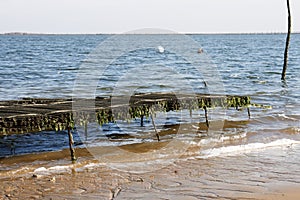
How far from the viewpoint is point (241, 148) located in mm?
11789

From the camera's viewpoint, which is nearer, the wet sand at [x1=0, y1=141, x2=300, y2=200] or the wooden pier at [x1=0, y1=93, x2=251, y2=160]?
the wet sand at [x1=0, y1=141, x2=300, y2=200]

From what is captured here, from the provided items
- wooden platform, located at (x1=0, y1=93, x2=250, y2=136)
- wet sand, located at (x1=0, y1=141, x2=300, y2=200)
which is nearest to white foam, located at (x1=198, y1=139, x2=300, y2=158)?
wet sand, located at (x1=0, y1=141, x2=300, y2=200)

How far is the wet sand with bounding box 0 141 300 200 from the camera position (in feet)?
26.0

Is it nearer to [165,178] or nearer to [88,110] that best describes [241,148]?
[165,178]

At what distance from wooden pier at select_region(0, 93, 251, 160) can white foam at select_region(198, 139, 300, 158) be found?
201 cm

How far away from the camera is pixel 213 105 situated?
13875 millimetres

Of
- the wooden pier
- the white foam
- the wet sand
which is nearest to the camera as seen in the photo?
the wet sand

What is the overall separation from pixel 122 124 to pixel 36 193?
791 centimetres

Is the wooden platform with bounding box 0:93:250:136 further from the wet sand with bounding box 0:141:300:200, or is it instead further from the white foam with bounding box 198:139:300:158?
the white foam with bounding box 198:139:300:158

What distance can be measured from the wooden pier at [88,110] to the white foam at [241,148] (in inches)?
79.3

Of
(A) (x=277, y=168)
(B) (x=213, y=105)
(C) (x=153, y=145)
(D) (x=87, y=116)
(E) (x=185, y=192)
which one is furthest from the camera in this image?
(B) (x=213, y=105)

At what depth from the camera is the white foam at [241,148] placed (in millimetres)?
11117

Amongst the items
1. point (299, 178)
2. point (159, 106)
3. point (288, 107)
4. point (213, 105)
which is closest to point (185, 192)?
point (299, 178)

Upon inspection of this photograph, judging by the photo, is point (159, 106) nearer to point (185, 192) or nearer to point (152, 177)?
point (152, 177)
